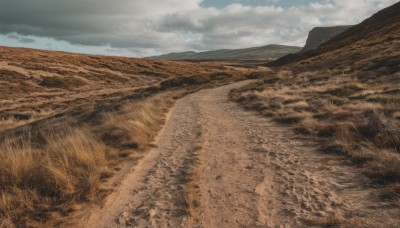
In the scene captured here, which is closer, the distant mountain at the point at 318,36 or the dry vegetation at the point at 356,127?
the dry vegetation at the point at 356,127

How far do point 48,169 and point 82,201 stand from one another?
1.38 m

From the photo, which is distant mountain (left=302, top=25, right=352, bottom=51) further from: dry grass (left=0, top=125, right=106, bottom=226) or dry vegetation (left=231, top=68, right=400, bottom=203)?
dry grass (left=0, top=125, right=106, bottom=226)

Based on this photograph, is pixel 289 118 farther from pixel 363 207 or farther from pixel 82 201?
pixel 82 201

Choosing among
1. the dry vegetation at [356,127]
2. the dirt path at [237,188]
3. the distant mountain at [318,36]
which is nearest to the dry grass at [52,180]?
the dirt path at [237,188]

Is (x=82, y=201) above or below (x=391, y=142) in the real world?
below

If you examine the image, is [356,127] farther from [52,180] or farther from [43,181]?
[43,181]

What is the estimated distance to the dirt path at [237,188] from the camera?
533 centimetres

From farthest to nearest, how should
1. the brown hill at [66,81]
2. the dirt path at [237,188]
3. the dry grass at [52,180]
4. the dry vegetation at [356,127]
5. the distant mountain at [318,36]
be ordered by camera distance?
1. the distant mountain at [318,36]
2. the brown hill at [66,81]
3. the dry vegetation at [356,127]
4. the dry grass at [52,180]
5. the dirt path at [237,188]

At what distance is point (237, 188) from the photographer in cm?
660

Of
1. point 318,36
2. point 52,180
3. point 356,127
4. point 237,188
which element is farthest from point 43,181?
point 318,36

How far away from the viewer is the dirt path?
533 centimetres

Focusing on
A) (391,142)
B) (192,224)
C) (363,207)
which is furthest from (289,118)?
(192,224)

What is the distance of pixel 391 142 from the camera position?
329 inches

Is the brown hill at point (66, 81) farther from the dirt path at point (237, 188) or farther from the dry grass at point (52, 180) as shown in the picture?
the dirt path at point (237, 188)
